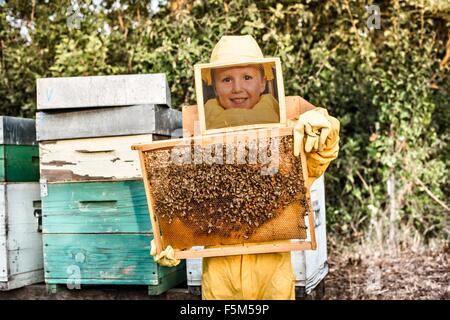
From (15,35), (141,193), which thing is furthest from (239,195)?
(15,35)

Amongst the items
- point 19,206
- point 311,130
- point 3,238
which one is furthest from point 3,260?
point 311,130

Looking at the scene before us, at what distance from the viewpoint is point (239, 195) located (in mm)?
2713

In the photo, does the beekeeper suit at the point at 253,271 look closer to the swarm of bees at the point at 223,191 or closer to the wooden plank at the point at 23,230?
the swarm of bees at the point at 223,191

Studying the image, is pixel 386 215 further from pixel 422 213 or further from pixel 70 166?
pixel 70 166

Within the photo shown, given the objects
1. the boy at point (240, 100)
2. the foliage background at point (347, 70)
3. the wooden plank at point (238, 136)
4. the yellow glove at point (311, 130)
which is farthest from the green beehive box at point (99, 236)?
the foliage background at point (347, 70)

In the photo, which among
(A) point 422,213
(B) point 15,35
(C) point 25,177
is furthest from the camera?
(B) point 15,35

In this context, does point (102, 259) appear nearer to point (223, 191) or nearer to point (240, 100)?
point (223, 191)

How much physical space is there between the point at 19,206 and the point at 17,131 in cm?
46

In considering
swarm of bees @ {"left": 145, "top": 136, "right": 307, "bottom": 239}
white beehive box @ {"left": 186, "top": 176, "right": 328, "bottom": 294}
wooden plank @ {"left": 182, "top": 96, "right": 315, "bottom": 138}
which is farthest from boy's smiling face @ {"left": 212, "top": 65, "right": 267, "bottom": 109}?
white beehive box @ {"left": 186, "top": 176, "right": 328, "bottom": 294}

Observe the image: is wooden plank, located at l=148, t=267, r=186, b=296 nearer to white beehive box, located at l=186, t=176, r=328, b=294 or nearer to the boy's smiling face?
white beehive box, located at l=186, t=176, r=328, b=294

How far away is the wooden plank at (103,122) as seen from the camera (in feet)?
11.3

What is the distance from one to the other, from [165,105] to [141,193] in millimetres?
532

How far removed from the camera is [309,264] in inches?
141

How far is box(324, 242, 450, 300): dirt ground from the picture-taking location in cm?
467
